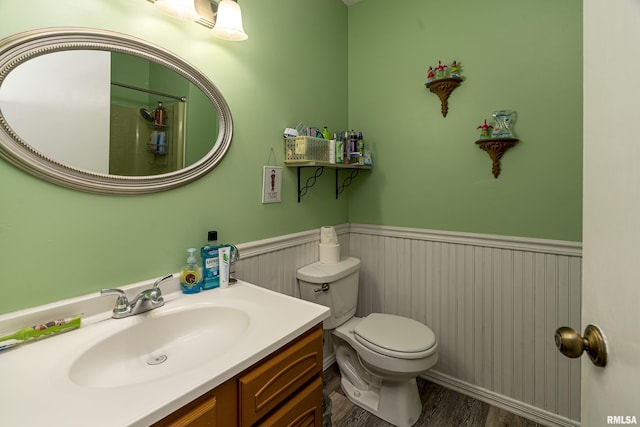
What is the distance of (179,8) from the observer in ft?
3.45

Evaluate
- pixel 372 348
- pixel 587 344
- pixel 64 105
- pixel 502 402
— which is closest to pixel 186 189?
pixel 64 105

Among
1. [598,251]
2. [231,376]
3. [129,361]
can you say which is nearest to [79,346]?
[129,361]

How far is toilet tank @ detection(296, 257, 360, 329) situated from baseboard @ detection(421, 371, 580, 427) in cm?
70

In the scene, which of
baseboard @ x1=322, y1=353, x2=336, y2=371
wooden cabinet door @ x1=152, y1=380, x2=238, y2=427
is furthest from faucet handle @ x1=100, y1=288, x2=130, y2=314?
baseboard @ x1=322, y1=353, x2=336, y2=371

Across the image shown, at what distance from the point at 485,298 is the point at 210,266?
1.52 meters

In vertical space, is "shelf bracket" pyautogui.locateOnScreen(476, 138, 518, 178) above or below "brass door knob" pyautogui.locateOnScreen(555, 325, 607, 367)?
above

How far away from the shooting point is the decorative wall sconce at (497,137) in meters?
1.55

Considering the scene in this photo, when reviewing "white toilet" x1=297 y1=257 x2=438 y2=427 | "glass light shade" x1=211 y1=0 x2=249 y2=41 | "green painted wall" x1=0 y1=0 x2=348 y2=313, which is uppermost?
"glass light shade" x1=211 y1=0 x2=249 y2=41

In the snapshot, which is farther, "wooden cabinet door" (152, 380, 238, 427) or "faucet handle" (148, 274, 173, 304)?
"faucet handle" (148, 274, 173, 304)

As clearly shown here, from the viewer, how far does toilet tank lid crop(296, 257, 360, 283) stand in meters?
1.62

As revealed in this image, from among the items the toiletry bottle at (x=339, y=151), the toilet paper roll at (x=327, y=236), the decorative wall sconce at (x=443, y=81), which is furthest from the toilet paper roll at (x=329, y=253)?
the decorative wall sconce at (x=443, y=81)

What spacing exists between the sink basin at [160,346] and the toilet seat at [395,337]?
794 millimetres

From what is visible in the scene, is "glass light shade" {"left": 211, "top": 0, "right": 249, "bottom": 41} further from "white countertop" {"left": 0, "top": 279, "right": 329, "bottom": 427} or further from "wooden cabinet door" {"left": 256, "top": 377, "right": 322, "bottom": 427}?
"wooden cabinet door" {"left": 256, "top": 377, "right": 322, "bottom": 427}

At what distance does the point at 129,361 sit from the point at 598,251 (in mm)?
1209
